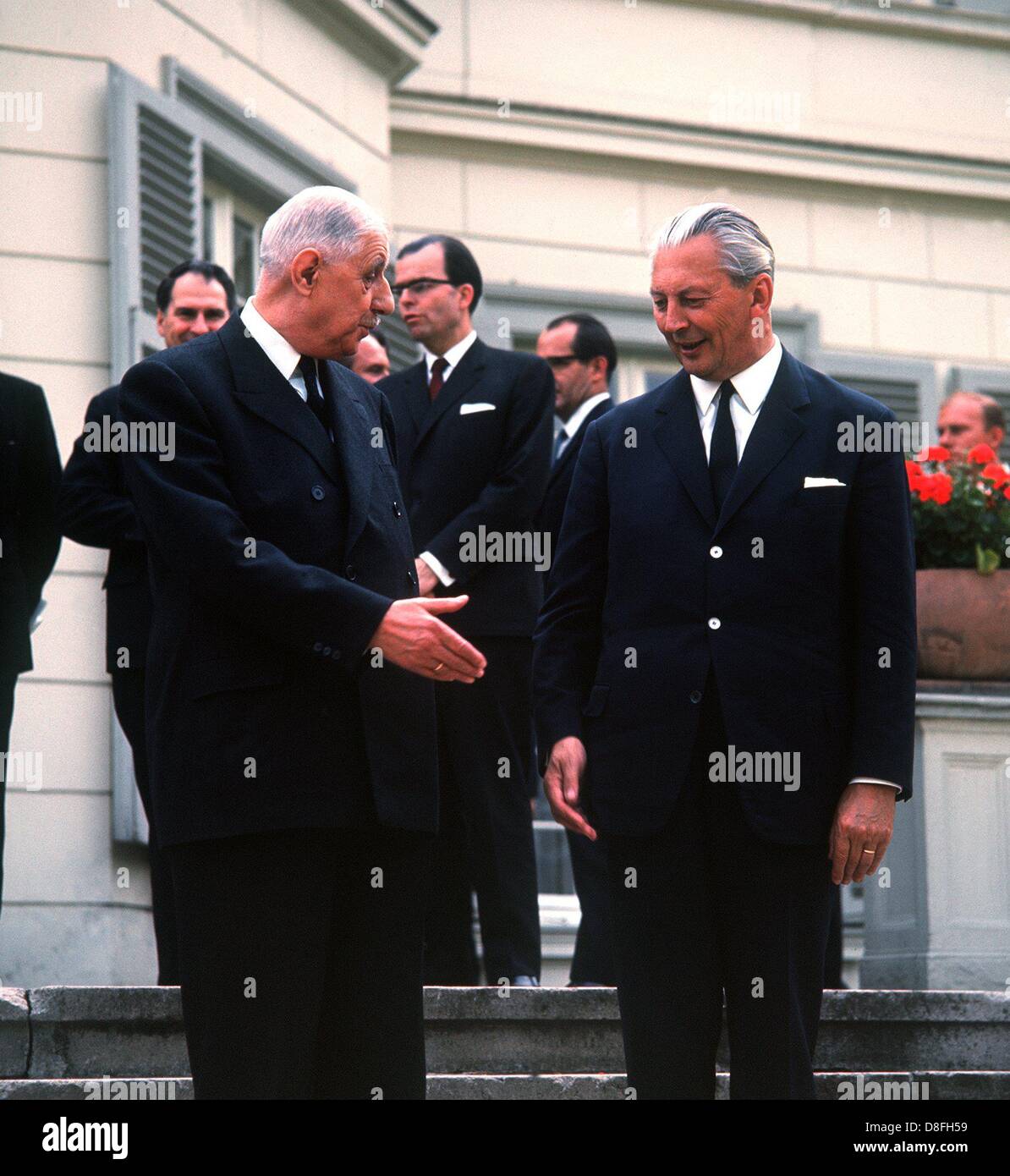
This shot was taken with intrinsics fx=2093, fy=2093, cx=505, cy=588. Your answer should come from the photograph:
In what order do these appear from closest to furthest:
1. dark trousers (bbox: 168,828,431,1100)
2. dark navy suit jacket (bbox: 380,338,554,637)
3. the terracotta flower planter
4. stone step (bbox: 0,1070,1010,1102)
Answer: dark trousers (bbox: 168,828,431,1100)
stone step (bbox: 0,1070,1010,1102)
dark navy suit jacket (bbox: 380,338,554,637)
the terracotta flower planter

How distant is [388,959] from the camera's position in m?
3.46

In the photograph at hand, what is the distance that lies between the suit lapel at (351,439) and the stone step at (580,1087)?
154 centimetres

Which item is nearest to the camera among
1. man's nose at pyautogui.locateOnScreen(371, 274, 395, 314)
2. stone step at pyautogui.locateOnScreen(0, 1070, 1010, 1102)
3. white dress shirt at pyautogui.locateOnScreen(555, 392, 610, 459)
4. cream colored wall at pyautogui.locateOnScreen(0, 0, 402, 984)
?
man's nose at pyautogui.locateOnScreen(371, 274, 395, 314)

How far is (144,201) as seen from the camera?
295 inches

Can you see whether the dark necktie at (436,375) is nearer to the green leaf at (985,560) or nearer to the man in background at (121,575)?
the man in background at (121,575)

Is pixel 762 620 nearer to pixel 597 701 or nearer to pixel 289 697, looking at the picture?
pixel 597 701

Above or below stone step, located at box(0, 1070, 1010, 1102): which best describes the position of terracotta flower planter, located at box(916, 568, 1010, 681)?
above

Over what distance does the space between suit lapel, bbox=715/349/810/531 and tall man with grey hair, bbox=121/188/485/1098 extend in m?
0.58

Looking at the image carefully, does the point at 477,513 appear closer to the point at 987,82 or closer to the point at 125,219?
the point at 125,219

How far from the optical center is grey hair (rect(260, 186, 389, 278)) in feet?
11.7

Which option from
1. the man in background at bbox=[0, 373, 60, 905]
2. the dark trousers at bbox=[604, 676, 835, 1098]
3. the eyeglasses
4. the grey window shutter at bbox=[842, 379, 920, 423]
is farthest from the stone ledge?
the grey window shutter at bbox=[842, 379, 920, 423]

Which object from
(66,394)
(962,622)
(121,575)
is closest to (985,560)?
(962,622)

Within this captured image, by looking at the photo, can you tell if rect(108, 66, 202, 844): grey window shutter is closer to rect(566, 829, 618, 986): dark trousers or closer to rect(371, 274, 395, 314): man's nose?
rect(566, 829, 618, 986): dark trousers

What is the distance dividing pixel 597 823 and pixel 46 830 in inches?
145
